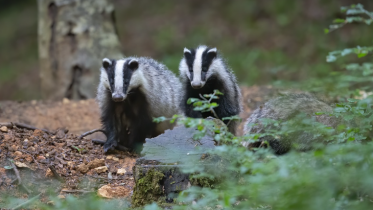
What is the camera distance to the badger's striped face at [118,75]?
5.28 m

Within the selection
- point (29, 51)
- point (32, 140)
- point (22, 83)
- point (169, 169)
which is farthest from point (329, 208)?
point (29, 51)

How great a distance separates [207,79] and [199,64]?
27 cm

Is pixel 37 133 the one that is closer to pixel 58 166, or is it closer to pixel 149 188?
pixel 58 166

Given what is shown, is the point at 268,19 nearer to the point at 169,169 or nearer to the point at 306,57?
the point at 306,57

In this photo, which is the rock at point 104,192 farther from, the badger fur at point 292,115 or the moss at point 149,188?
the badger fur at point 292,115

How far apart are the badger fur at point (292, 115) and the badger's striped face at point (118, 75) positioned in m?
1.43

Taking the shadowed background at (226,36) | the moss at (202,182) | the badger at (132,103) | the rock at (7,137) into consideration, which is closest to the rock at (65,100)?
the badger at (132,103)

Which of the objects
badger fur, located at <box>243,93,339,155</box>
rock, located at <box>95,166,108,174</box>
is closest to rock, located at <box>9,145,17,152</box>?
rock, located at <box>95,166,108,174</box>

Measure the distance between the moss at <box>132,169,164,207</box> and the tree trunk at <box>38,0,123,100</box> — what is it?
4.65m

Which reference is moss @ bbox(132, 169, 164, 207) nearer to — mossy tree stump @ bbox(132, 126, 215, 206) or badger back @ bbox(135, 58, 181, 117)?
mossy tree stump @ bbox(132, 126, 215, 206)

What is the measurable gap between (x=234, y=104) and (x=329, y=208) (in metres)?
3.43

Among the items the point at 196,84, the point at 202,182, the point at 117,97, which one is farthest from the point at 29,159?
the point at 196,84

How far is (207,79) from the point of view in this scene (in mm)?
5570

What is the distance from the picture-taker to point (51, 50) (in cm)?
823
